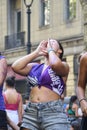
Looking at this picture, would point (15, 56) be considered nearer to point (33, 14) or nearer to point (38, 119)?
point (33, 14)

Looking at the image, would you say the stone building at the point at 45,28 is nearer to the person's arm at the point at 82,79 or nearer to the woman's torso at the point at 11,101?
the woman's torso at the point at 11,101

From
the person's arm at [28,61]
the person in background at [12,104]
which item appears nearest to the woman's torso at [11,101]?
the person in background at [12,104]

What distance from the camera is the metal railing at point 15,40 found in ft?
114

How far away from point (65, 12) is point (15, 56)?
5346mm

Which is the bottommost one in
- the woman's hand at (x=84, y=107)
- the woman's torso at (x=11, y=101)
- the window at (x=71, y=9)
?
the woman's torso at (x=11, y=101)

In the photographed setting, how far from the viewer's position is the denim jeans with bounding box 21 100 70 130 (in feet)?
21.0

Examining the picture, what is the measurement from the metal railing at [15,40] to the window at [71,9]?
425 cm

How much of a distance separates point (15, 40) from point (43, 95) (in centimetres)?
2894

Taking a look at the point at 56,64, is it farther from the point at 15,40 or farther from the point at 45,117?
the point at 15,40

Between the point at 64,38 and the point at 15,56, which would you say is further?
the point at 15,56

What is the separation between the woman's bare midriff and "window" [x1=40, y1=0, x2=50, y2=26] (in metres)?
26.7

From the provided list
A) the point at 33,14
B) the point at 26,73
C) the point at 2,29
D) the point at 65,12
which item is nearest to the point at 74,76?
the point at 65,12

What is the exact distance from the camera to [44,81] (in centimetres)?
652

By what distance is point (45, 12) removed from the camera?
3350 cm
